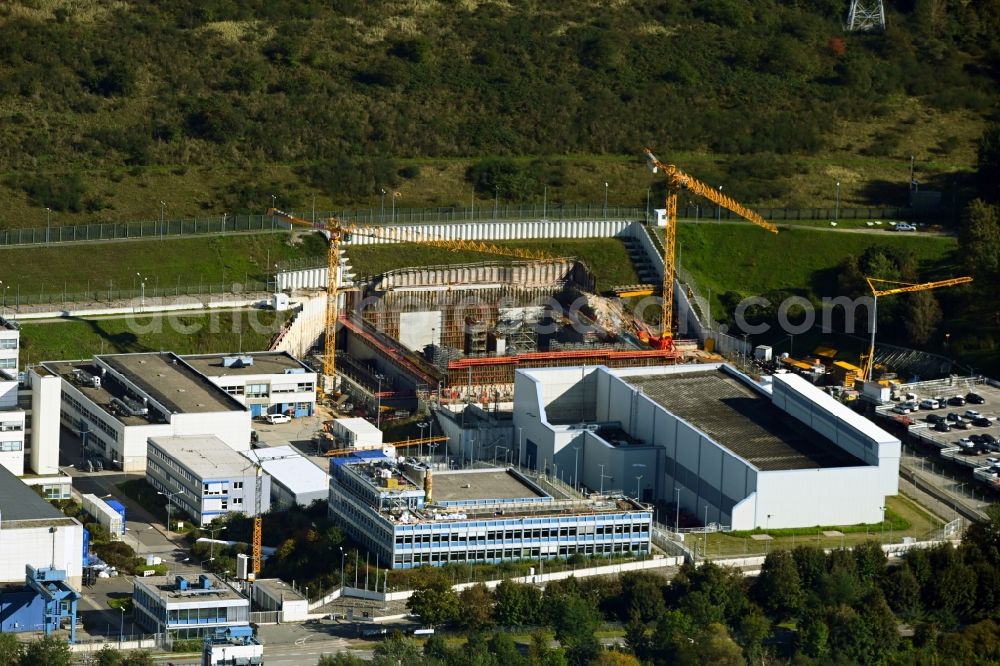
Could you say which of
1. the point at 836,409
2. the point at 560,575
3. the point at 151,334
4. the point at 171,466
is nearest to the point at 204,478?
the point at 171,466

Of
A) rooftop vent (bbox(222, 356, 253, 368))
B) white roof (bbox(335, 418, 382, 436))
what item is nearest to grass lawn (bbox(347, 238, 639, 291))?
rooftop vent (bbox(222, 356, 253, 368))

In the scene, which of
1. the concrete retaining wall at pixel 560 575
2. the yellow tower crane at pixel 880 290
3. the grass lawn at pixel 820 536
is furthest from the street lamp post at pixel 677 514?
the yellow tower crane at pixel 880 290

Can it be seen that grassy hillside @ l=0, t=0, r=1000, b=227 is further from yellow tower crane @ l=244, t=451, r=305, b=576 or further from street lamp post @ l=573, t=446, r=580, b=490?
street lamp post @ l=573, t=446, r=580, b=490

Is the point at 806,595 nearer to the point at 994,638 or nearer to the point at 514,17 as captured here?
the point at 994,638

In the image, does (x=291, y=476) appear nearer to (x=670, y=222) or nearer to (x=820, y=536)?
(x=820, y=536)

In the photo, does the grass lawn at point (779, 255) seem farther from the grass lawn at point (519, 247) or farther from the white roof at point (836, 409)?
the white roof at point (836, 409)
